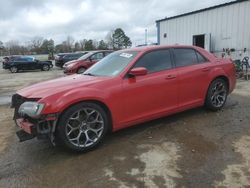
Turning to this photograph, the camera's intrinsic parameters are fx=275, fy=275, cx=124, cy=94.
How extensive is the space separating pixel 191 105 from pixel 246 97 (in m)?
2.93

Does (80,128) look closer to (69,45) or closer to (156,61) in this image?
(156,61)

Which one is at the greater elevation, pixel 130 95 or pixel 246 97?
pixel 130 95

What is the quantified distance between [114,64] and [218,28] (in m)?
11.5

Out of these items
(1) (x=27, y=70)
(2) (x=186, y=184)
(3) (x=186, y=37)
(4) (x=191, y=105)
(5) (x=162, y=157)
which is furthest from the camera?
(1) (x=27, y=70)

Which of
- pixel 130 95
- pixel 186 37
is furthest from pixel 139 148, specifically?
pixel 186 37

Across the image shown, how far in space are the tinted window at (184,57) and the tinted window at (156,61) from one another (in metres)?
0.21

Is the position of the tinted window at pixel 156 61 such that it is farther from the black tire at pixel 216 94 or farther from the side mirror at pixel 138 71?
the black tire at pixel 216 94

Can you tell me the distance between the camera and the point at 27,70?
2488 cm

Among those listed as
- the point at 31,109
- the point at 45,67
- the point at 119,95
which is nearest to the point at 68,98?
the point at 31,109

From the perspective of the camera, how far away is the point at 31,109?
396cm

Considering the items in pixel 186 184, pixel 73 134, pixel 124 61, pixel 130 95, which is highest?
pixel 124 61

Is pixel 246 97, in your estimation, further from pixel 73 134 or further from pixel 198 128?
pixel 73 134

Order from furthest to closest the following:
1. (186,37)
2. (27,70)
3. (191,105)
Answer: (27,70), (186,37), (191,105)

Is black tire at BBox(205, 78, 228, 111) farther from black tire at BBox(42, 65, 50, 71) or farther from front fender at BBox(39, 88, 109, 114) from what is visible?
black tire at BBox(42, 65, 50, 71)
